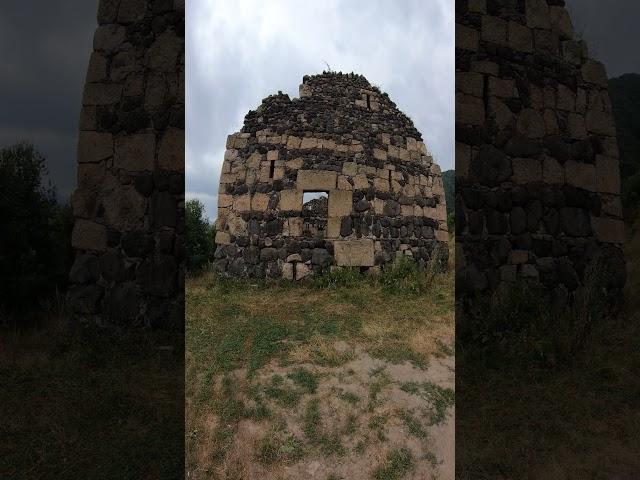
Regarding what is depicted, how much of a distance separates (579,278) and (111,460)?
3217 mm

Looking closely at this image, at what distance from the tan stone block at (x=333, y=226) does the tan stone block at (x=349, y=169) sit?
967 mm

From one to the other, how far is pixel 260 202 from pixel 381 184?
2527 mm

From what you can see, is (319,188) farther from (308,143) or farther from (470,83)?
(470,83)

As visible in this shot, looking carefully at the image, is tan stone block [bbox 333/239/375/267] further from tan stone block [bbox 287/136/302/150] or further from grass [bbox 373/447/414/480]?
grass [bbox 373/447/414/480]

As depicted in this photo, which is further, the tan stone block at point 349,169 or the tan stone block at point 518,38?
the tan stone block at point 349,169

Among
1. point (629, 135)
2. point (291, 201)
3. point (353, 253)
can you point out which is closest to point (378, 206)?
point (353, 253)

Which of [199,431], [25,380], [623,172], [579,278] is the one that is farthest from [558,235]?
A: [25,380]

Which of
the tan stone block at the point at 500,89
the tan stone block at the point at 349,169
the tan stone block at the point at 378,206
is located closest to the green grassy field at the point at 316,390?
the tan stone block at the point at 500,89

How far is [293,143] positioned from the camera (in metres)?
8.73


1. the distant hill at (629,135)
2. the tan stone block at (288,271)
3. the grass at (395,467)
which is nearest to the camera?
the distant hill at (629,135)

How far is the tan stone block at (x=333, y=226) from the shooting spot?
8.34m

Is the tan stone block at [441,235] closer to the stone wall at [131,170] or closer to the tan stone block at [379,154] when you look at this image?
the tan stone block at [379,154]

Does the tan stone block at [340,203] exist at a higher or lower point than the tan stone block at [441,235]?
higher

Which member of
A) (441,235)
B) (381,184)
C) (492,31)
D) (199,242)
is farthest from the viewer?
(441,235)
